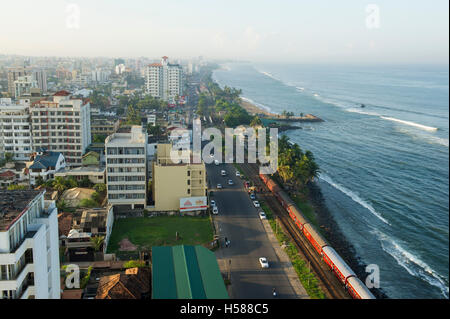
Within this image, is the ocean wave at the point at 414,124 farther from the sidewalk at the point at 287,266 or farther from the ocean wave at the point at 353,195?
the sidewalk at the point at 287,266

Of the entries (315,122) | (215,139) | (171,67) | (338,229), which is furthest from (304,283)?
(171,67)

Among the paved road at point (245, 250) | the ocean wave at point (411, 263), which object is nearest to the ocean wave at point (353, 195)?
the ocean wave at point (411, 263)

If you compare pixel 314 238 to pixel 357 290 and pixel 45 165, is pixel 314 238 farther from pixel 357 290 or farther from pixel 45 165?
pixel 45 165

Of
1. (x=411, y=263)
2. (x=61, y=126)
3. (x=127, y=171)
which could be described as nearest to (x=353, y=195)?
(x=411, y=263)

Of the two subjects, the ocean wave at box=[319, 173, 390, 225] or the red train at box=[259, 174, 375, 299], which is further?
the ocean wave at box=[319, 173, 390, 225]

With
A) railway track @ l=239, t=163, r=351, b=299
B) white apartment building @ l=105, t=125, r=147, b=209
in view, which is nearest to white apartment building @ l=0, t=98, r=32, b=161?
white apartment building @ l=105, t=125, r=147, b=209

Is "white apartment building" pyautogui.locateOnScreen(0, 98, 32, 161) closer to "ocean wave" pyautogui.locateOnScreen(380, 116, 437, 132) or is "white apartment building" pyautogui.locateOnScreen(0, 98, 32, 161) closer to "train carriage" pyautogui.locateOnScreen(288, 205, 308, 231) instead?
"train carriage" pyautogui.locateOnScreen(288, 205, 308, 231)
